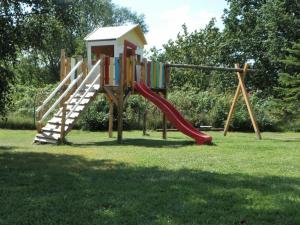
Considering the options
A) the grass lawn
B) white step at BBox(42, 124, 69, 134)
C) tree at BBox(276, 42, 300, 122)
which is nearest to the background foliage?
tree at BBox(276, 42, 300, 122)

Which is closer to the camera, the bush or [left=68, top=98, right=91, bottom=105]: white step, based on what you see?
[left=68, top=98, right=91, bottom=105]: white step

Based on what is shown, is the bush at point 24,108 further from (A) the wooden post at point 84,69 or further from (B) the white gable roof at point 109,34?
(A) the wooden post at point 84,69

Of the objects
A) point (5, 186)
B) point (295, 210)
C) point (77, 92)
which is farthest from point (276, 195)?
point (77, 92)

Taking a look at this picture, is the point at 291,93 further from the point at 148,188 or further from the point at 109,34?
the point at 148,188

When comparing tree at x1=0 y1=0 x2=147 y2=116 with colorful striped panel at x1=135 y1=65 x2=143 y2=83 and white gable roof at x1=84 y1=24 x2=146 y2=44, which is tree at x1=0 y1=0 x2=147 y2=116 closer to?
colorful striped panel at x1=135 y1=65 x2=143 y2=83

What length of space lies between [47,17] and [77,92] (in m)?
4.82

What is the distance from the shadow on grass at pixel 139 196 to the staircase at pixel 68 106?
16.7 ft

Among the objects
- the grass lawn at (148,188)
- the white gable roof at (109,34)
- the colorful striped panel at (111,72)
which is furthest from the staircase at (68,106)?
the grass lawn at (148,188)

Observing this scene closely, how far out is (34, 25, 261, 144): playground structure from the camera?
14578 mm

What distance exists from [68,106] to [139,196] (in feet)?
31.8

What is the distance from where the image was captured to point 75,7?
10.8 metres

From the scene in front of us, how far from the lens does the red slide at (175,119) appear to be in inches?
576

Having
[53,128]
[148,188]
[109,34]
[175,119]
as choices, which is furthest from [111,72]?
[148,188]

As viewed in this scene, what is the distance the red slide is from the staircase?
164cm
